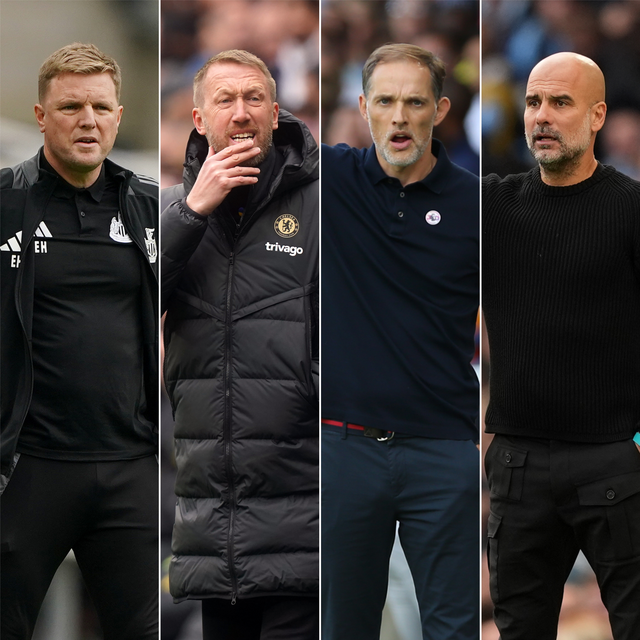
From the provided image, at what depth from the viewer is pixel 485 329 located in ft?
7.98

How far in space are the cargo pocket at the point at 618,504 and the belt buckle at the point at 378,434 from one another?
20.3 inches

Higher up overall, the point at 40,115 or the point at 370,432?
the point at 40,115

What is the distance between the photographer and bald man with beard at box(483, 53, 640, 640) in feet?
7.14

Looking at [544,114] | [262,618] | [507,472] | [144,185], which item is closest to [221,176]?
[144,185]

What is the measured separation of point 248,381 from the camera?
2381 mm

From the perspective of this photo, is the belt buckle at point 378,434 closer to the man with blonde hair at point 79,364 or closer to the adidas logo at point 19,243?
the man with blonde hair at point 79,364

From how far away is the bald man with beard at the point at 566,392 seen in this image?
85.7 inches

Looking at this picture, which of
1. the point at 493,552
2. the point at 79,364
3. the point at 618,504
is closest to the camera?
the point at 618,504

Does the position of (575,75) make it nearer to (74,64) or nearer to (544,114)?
(544,114)

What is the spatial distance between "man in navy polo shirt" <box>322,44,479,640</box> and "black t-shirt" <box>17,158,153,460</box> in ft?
1.84

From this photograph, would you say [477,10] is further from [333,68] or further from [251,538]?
[251,538]

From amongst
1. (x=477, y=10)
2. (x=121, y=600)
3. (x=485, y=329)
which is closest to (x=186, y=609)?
(x=121, y=600)

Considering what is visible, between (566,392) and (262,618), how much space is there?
1054mm

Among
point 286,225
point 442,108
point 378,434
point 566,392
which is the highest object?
point 442,108
